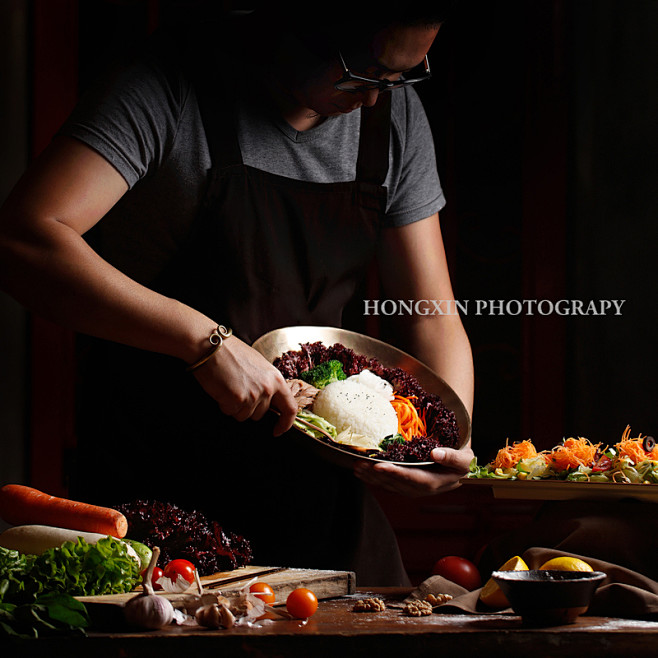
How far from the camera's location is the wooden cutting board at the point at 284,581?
4.73ft

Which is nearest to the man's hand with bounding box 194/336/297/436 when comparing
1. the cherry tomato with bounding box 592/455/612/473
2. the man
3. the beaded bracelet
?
the beaded bracelet

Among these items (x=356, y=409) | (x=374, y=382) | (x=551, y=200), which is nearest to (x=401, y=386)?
(x=374, y=382)

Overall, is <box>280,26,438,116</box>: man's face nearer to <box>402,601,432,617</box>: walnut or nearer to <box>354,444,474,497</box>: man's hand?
<box>354,444,474,497</box>: man's hand

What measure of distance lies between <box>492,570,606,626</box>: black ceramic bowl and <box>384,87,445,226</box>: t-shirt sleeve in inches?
50.6

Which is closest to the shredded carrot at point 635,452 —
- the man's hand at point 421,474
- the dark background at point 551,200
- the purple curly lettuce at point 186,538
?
the man's hand at point 421,474

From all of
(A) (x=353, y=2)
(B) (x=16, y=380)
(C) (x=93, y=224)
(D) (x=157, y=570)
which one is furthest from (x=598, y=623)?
(B) (x=16, y=380)

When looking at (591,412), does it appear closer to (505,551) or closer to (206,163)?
(505,551)

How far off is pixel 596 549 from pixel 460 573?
9.8 inches

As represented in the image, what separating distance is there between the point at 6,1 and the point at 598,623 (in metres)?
2.24

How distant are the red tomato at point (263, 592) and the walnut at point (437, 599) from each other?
0.26 meters

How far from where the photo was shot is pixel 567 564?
4.53ft

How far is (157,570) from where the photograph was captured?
143 centimetres

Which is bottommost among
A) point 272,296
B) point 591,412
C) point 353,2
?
point 591,412

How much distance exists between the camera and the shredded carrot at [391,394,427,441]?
1.91 metres
